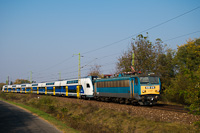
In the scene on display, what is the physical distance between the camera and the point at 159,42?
38.9 metres

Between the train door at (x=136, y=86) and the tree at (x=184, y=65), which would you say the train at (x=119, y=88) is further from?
the tree at (x=184, y=65)

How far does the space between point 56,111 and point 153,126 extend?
15431mm

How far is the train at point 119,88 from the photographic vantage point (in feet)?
75.2

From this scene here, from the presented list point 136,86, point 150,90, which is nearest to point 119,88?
point 136,86

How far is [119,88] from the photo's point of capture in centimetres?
2664

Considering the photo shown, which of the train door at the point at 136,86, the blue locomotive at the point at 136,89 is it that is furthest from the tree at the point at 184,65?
the train door at the point at 136,86

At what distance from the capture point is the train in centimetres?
2291

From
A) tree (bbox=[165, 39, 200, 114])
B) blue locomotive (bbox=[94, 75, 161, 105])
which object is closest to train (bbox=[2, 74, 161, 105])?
blue locomotive (bbox=[94, 75, 161, 105])

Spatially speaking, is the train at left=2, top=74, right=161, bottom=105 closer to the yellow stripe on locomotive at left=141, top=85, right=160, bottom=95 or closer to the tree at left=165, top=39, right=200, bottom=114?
the yellow stripe on locomotive at left=141, top=85, right=160, bottom=95

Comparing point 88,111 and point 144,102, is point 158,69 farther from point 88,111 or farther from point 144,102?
point 88,111

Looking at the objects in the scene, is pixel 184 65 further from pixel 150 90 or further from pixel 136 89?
pixel 136 89

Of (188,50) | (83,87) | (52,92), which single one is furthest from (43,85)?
(188,50)

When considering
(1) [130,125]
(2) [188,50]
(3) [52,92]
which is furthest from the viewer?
(3) [52,92]

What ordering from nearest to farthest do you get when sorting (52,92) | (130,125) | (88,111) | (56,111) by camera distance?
(130,125) < (88,111) < (56,111) < (52,92)
